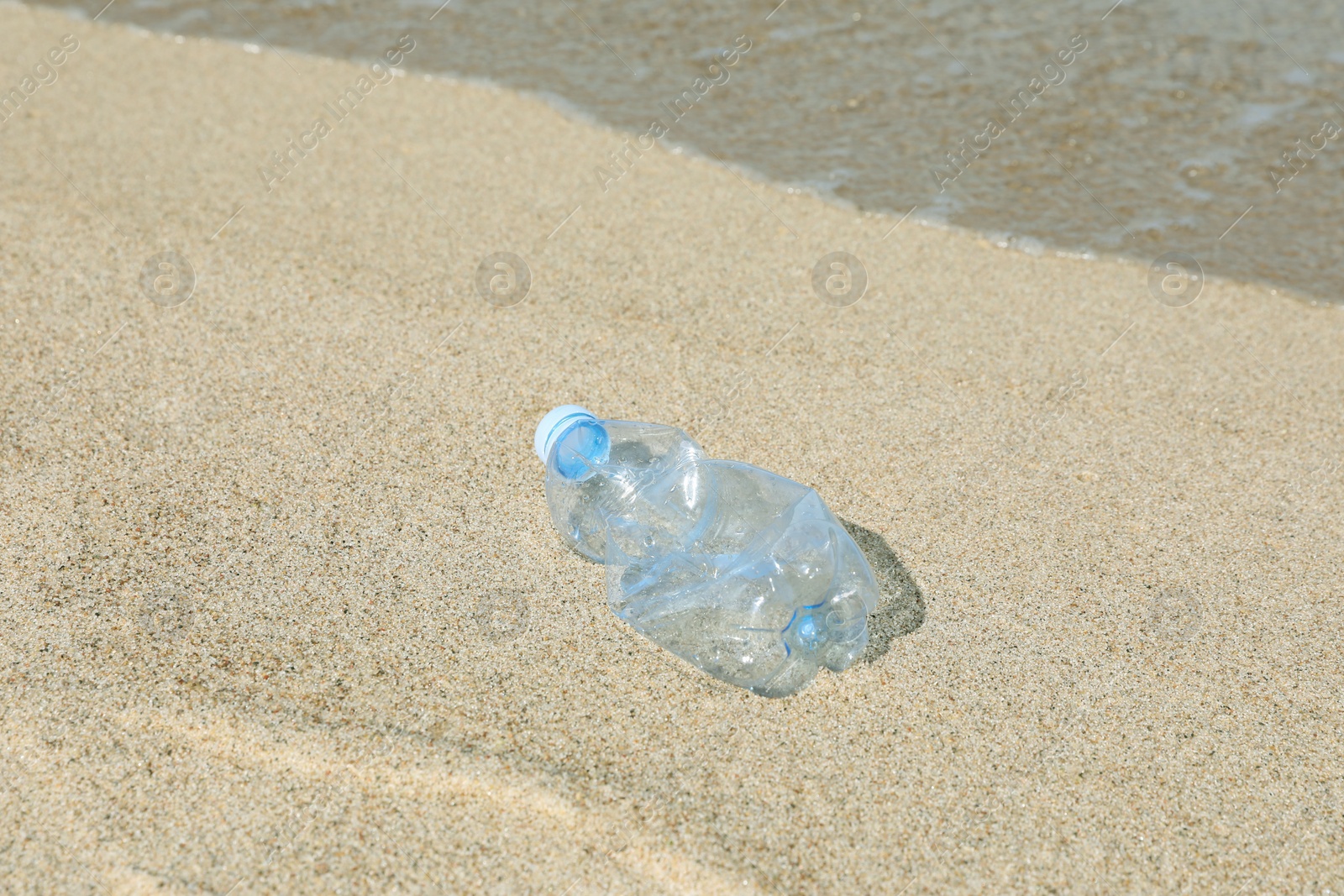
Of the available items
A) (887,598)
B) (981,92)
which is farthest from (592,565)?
(981,92)

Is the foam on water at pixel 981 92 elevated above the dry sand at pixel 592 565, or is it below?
below

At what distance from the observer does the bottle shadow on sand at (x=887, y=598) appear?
80.4 inches

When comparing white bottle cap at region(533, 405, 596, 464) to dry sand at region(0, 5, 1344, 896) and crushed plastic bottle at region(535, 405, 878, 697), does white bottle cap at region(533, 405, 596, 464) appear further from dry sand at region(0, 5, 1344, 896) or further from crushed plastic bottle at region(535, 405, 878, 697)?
dry sand at region(0, 5, 1344, 896)

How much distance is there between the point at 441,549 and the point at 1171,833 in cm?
141

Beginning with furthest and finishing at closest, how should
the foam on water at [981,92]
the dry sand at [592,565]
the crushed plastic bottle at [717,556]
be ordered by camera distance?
the foam on water at [981,92] → the crushed plastic bottle at [717,556] → the dry sand at [592,565]

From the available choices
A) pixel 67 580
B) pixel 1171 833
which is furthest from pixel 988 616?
pixel 67 580

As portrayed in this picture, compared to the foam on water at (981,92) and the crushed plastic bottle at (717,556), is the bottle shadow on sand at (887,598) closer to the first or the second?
the crushed plastic bottle at (717,556)

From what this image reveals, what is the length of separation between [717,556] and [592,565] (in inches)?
10.0

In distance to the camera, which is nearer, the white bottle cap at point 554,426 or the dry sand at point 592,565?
the dry sand at point 592,565

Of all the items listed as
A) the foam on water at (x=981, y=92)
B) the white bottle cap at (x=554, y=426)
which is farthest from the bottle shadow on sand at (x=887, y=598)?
the foam on water at (x=981, y=92)

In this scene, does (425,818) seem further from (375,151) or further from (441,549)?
(375,151)

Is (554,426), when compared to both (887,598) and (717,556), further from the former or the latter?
(887,598)

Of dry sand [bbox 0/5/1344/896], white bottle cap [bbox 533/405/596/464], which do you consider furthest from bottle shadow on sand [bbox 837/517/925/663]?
white bottle cap [bbox 533/405/596/464]

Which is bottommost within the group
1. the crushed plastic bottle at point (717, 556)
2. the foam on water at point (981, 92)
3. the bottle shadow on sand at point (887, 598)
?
the foam on water at point (981, 92)
